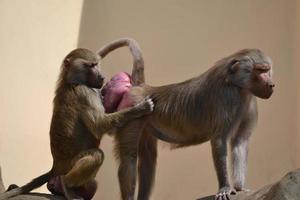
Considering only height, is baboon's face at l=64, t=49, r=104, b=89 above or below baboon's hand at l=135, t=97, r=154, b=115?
above

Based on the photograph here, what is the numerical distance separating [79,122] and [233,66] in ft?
2.93

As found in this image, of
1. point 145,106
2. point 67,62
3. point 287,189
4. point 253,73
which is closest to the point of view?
point 287,189

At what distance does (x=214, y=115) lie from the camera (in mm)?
3553

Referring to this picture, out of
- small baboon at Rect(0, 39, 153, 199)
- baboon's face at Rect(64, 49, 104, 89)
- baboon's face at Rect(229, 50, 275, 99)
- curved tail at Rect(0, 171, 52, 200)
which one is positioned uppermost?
baboon's face at Rect(229, 50, 275, 99)

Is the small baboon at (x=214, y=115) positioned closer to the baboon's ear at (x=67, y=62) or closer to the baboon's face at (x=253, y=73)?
the baboon's face at (x=253, y=73)

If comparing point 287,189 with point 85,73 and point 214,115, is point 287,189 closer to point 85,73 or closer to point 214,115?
point 214,115

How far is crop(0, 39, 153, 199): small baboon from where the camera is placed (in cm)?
360

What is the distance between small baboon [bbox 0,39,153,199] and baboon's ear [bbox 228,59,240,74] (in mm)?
473

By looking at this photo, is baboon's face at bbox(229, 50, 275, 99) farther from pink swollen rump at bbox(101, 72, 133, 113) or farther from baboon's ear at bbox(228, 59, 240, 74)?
pink swollen rump at bbox(101, 72, 133, 113)

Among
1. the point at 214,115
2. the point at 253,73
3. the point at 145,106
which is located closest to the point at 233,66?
the point at 253,73

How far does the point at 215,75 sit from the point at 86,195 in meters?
0.97

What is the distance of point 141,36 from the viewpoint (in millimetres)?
5527

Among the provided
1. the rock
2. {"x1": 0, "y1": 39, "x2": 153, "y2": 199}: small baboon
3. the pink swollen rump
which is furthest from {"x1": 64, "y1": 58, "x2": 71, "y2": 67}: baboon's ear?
the rock

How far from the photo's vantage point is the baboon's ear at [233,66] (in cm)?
357
